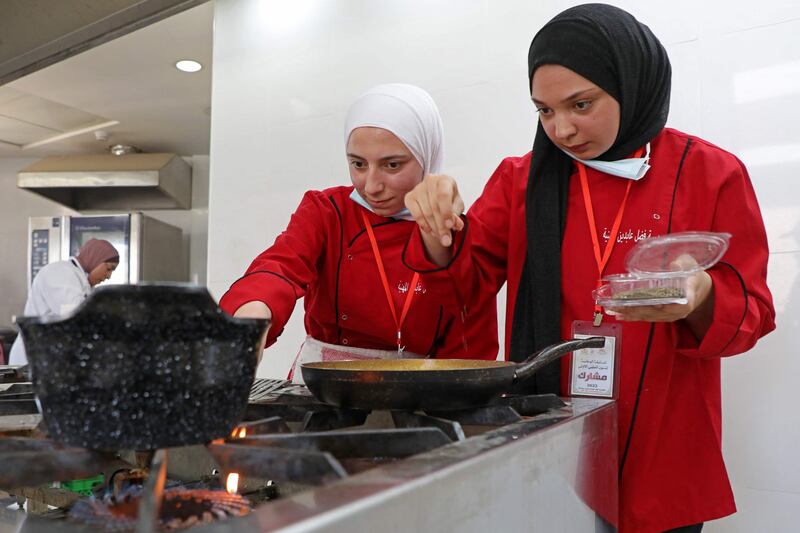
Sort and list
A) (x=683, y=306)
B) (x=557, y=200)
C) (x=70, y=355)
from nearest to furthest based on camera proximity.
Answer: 1. (x=70, y=355)
2. (x=683, y=306)
3. (x=557, y=200)

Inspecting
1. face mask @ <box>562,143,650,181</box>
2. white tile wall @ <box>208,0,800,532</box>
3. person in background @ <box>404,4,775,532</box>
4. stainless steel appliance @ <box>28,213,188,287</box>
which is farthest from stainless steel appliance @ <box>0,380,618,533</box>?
stainless steel appliance @ <box>28,213,188,287</box>

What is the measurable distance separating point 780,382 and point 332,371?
55.0 inches

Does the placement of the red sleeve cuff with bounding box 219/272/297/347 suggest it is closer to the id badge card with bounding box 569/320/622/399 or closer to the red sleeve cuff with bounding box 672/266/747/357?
the id badge card with bounding box 569/320/622/399

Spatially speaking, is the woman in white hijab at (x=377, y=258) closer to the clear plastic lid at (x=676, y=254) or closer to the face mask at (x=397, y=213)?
the face mask at (x=397, y=213)

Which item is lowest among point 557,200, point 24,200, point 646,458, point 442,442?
point 646,458

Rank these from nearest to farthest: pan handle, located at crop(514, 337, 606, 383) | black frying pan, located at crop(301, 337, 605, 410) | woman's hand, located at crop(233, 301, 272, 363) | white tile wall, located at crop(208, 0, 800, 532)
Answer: black frying pan, located at crop(301, 337, 605, 410) < pan handle, located at crop(514, 337, 606, 383) < woman's hand, located at crop(233, 301, 272, 363) < white tile wall, located at crop(208, 0, 800, 532)

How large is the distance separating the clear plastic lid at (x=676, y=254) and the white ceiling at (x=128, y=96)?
2.56m

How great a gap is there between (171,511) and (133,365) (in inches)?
4.8

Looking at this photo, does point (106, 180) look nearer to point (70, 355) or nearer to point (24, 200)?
point (24, 200)

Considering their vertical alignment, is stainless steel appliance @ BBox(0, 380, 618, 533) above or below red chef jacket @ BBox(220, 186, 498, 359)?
below

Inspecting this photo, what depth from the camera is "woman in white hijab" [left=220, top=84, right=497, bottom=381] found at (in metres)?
1.39

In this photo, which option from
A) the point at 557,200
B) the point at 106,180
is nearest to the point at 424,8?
the point at 557,200

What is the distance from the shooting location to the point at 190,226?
5387 mm

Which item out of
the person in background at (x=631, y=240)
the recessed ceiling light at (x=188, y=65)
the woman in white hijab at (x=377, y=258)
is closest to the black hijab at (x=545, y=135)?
the person in background at (x=631, y=240)
